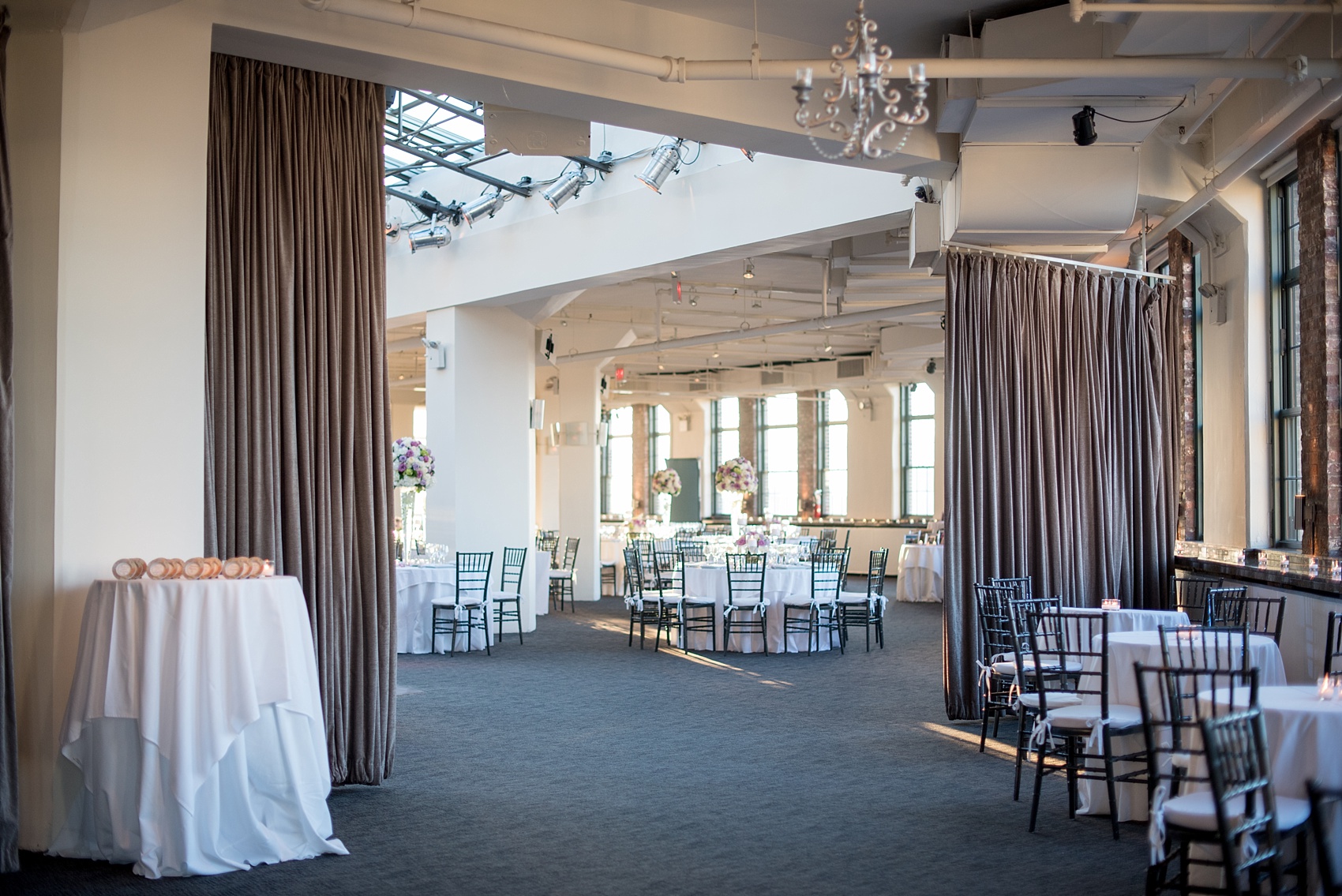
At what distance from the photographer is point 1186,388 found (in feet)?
30.8

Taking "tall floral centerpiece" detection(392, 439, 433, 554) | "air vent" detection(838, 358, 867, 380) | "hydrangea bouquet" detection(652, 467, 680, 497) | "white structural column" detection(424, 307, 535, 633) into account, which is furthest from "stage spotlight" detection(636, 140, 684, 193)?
"air vent" detection(838, 358, 867, 380)

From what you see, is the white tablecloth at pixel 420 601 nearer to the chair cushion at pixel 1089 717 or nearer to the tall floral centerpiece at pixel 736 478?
the chair cushion at pixel 1089 717

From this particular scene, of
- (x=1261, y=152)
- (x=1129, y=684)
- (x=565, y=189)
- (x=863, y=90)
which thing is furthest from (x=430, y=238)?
(x=863, y=90)

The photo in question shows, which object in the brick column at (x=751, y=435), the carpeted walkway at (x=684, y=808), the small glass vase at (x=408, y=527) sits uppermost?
the brick column at (x=751, y=435)

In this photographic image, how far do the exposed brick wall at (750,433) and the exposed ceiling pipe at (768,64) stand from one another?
60.0 ft

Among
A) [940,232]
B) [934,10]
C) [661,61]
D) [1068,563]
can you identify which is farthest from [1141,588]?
[661,61]

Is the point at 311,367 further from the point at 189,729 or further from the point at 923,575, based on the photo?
the point at 923,575

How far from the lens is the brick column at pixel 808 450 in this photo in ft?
74.6

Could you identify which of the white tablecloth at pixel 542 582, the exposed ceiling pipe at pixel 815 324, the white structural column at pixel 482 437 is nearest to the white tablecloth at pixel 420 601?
the white structural column at pixel 482 437

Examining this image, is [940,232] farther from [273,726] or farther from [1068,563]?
[273,726]

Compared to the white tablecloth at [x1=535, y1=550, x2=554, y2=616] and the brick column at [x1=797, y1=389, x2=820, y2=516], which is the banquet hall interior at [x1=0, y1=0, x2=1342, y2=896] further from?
the brick column at [x1=797, y1=389, x2=820, y2=516]

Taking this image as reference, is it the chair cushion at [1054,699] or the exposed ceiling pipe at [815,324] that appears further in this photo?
the exposed ceiling pipe at [815,324]

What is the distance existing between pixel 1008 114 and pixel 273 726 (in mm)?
5015

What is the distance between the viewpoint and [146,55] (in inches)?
191
